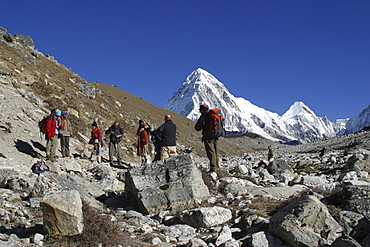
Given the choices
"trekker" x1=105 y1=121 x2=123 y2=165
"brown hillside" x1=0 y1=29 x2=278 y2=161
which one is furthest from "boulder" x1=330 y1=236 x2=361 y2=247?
"brown hillside" x1=0 y1=29 x2=278 y2=161

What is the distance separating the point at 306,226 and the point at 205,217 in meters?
2.09

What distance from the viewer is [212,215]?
6746 mm

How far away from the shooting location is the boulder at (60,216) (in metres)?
4.89

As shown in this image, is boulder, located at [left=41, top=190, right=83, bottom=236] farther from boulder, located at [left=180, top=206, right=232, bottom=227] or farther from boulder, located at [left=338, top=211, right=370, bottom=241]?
boulder, located at [left=338, top=211, right=370, bottom=241]

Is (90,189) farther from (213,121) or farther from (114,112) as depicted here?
(114,112)

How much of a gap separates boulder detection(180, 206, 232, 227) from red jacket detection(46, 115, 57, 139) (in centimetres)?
925

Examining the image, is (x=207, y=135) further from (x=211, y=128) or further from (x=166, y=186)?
Result: (x=166, y=186)

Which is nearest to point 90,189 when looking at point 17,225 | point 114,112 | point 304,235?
point 17,225

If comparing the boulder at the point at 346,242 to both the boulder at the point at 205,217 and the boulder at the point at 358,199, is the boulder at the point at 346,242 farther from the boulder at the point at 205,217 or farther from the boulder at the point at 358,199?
the boulder at the point at 205,217

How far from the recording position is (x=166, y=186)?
311 inches

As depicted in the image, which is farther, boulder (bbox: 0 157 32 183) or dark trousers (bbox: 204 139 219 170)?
dark trousers (bbox: 204 139 219 170)

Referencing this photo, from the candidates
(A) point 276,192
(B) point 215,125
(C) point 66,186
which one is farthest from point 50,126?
(A) point 276,192

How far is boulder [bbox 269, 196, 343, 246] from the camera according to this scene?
510 centimetres

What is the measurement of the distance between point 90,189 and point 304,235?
6471 mm
